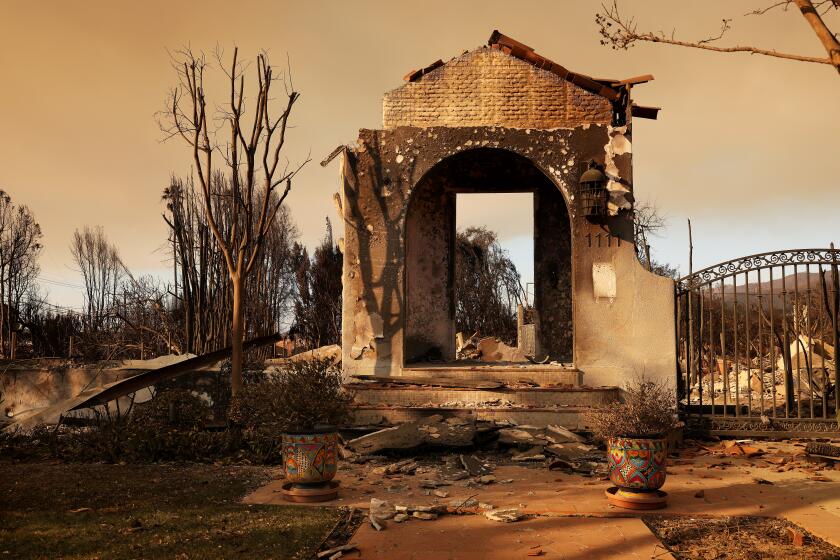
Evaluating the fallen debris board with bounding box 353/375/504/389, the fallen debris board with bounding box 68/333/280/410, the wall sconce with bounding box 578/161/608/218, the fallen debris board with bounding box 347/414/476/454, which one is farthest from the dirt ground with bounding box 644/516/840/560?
the fallen debris board with bounding box 68/333/280/410

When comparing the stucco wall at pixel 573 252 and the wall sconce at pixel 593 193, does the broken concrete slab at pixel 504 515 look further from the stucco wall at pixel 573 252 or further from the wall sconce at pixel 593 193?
the wall sconce at pixel 593 193

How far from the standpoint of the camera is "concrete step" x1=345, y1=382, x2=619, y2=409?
10.7 meters

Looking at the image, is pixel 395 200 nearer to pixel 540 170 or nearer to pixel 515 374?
pixel 540 170

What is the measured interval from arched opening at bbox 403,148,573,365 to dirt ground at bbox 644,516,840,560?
808 cm

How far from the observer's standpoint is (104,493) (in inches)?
283

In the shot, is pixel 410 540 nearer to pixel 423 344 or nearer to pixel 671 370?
pixel 671 370

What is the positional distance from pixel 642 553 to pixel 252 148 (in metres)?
8.87

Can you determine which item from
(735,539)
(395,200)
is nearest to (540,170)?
(395,200)

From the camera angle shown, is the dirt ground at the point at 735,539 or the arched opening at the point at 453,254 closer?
the dirt ground at the point at 735,539

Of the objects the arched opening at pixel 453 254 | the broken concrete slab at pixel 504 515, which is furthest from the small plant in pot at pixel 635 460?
the arched opening at pixel 453 254

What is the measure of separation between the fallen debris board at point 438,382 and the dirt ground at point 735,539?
15.7 feet

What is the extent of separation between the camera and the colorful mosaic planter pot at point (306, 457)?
6.79 m

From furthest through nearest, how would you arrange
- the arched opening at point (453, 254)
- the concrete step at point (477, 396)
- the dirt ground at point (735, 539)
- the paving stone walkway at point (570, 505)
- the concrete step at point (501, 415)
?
1. the arched opening at point (453, 254)
2. the concrete step at point (477, 396)
3. the concrete step at point (501, 415)
4. the paving stone walkway at point (570, 505)
5. the dirt ground at point (735, 539)

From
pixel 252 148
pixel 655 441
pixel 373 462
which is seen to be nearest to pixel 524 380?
pixel 373 462
